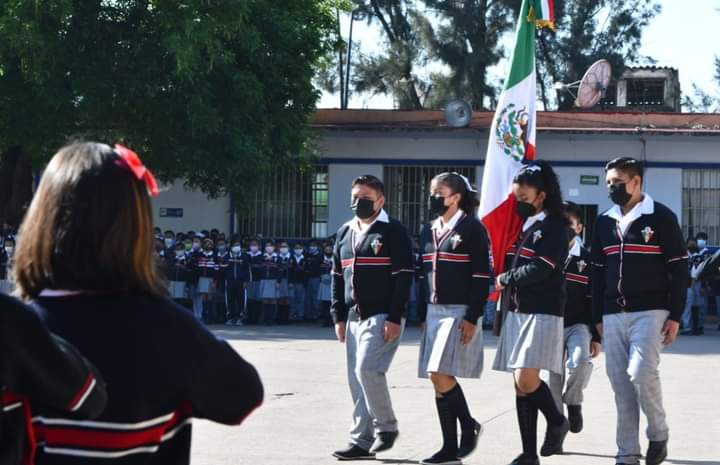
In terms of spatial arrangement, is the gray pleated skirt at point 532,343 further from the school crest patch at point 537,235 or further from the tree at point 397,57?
the tree at point 397,57

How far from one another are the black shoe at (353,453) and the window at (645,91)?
114 ft

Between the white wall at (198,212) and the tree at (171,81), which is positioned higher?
the tree at (171,81)

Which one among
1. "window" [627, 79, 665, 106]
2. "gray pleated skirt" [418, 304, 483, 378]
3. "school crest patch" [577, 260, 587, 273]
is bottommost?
"gray pleated skirt" [418, 304, 483, 378]

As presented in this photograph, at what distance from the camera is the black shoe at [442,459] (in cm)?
766

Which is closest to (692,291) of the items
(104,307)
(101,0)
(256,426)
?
(101,0)

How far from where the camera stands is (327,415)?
10055 millimetres

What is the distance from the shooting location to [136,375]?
266 cm

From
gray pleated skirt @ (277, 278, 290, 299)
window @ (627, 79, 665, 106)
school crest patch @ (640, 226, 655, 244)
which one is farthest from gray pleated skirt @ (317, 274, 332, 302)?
window @ (627, 79, 665, 106)

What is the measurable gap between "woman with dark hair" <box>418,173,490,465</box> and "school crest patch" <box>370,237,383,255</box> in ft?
1.04

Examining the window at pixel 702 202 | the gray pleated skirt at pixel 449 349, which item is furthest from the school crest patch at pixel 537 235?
the window at pixel 702 202

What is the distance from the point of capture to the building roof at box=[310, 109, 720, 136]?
26.9 metres

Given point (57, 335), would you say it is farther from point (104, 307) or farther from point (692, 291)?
point (692, 291)

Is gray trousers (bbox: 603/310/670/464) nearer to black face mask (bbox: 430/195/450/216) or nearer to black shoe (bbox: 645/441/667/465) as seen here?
black shoe (bbox: 645/441/667/465)

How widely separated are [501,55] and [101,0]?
18.1 meters
